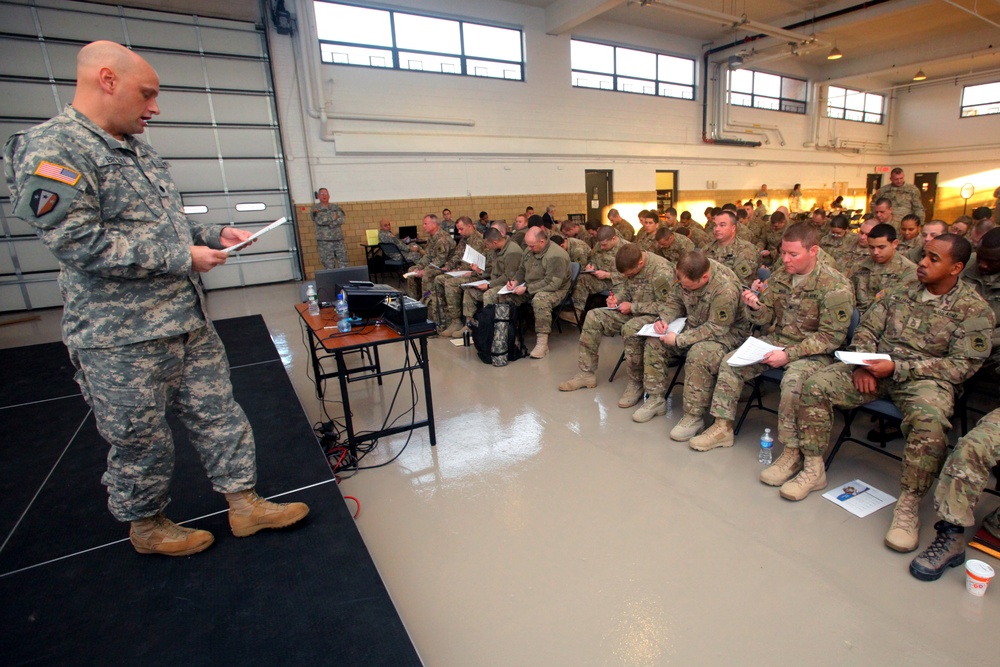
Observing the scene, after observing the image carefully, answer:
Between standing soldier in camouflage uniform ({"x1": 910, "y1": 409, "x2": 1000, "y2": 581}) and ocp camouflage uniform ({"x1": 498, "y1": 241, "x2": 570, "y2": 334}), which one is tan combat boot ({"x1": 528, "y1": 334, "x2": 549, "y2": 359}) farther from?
standing soldier in camouflage uniform ({"x1": 910, "y1": 409, "x2": 1000, "y2": 581})

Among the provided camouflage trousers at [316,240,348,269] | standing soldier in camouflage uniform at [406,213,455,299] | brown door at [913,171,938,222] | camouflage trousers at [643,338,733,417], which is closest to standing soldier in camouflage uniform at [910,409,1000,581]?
camouflage trousers at [643,338,733,417]

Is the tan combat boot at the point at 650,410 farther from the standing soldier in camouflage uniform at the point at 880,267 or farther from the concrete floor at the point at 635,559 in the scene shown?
the standing soldier in camouflage uniform at the point at 880,267

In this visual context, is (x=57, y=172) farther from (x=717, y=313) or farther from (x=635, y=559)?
(x=717, y=313)

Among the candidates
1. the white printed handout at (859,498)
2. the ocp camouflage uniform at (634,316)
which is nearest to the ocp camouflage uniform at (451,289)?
the ocp camouflage uniform at (634,316)

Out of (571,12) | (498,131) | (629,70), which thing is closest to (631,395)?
(498,131)

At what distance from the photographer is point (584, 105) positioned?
11391mm

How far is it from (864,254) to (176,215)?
5.31 metres

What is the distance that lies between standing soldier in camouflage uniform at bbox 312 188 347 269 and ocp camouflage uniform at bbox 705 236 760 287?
634 centimetres

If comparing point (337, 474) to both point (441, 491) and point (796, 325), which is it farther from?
point (796, 325)

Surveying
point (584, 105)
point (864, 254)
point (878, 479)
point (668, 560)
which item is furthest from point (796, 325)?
point (584, 105)

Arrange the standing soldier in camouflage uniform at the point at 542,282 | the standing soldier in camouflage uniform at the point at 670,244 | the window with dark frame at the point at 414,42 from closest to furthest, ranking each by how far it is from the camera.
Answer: the standing soldier in camouflage uniform at the point at 542,282 → the standing soldier in camouflage uniform at the point at 670,244 → the window with dark frame at the point at 414,42

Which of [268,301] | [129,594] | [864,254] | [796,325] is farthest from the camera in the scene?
[268,301]

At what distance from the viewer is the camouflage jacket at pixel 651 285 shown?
12.0ft

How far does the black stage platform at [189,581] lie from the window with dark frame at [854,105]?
19.5 metres
